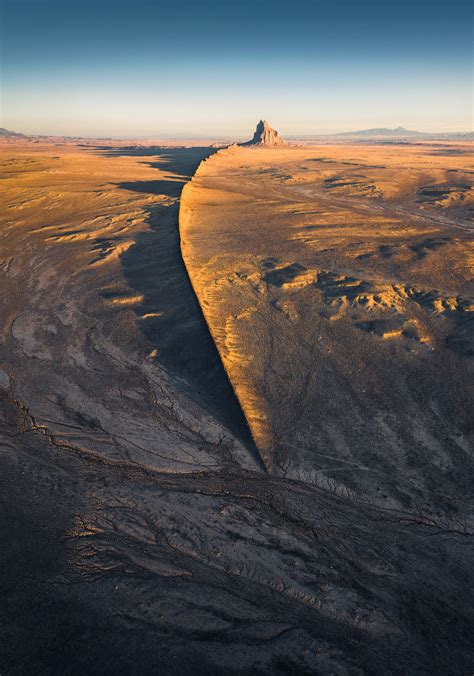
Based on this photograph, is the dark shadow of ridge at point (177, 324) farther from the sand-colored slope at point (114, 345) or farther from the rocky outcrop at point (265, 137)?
the rocky outcrop at point (265, 137)

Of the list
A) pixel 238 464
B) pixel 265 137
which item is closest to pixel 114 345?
pixel 238 464

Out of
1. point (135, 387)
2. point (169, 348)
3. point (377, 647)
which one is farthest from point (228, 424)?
point (377, 647)

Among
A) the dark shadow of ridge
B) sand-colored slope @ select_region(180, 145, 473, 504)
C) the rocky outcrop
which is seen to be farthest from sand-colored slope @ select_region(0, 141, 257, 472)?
the rocky outcrop

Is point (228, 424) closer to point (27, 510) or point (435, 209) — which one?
point (27, 510)

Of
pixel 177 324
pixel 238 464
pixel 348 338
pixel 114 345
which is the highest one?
pixel 177 324

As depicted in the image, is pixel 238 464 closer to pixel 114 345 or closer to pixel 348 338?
pixel 348 338

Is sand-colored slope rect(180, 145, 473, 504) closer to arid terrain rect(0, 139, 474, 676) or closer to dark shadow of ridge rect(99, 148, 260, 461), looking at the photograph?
arid terrain rect(0, 139, 474, 676)
